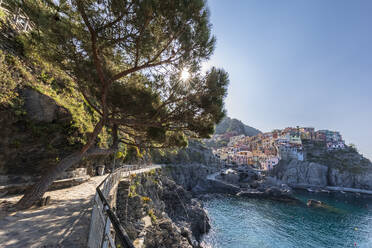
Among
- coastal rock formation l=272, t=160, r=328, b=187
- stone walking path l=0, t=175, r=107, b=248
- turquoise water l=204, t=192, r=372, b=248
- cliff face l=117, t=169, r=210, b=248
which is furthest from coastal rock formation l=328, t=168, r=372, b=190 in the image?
stone walking path l=0, t=175, r=107, b=248

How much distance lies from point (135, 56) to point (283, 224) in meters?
30.3

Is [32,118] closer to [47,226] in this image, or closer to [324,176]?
[47,226]

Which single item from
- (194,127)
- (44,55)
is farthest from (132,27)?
(194,127)

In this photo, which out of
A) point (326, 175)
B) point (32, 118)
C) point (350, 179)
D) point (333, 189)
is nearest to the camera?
point (32, 118)

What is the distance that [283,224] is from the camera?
939 inches

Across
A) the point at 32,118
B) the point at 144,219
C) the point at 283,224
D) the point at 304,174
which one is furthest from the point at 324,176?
the point at 32,118

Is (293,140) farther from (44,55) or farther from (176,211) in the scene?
(44,55)

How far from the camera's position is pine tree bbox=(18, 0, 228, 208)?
187 inches

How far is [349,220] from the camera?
27.3 m

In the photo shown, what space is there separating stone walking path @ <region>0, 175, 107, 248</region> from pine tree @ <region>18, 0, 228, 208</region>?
2.30 ft

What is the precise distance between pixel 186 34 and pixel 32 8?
4.94 m

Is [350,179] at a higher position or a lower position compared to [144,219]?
lower

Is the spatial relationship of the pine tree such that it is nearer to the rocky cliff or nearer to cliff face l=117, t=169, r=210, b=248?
cliff face l=117, t=169, r=210, b=248

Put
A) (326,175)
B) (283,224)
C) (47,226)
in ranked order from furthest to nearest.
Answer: (326,175), (283,224), (47,226)
